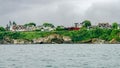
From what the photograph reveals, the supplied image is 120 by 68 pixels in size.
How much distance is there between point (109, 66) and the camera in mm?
58125

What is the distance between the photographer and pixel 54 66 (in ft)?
193

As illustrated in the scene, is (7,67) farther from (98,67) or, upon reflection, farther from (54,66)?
(98,67)

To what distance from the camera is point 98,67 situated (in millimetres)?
56688

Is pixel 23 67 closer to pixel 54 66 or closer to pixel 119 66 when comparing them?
pixel 54 66

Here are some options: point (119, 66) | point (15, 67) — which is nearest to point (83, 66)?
point (119, 66)

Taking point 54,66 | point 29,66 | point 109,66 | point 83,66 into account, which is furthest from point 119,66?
point 29,66

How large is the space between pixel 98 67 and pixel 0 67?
13736mm

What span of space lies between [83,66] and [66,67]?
2.89 meters

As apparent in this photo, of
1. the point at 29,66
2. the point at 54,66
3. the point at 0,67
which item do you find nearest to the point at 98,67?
the point at 54,66

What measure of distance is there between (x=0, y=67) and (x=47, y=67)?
661 centimetres

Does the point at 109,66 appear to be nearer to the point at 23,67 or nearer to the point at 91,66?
the point at 91,66

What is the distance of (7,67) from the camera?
57.0m

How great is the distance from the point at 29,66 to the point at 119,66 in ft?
42.5

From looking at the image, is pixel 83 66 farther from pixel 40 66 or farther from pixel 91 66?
pixel 40 66
